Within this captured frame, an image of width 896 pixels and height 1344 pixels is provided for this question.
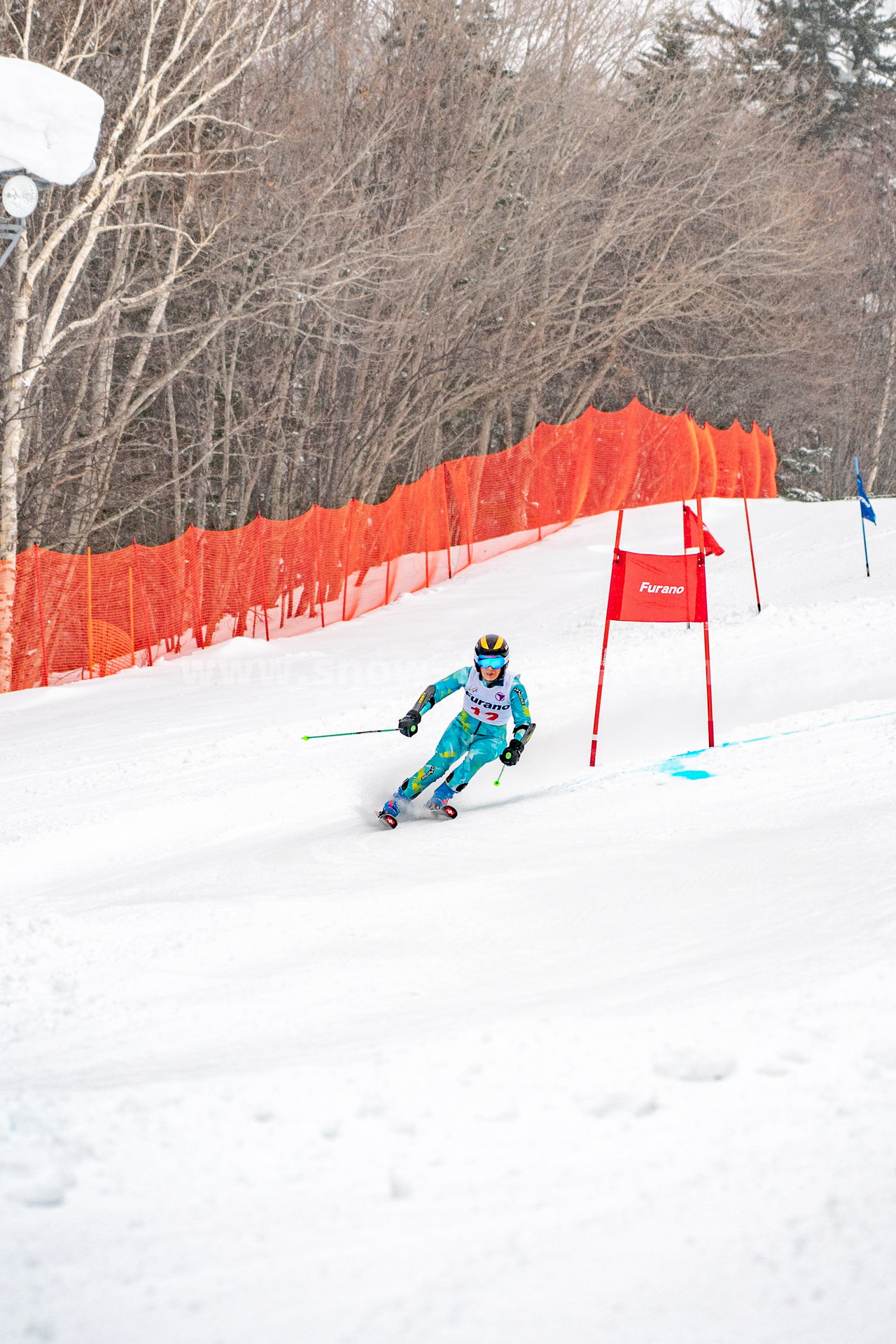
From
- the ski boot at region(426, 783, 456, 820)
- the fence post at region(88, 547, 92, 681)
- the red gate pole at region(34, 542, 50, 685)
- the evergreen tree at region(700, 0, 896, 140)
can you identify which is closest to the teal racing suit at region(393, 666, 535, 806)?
the ski boot at region(426, 783, 456, 820)

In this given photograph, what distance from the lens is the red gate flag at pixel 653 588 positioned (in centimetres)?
993

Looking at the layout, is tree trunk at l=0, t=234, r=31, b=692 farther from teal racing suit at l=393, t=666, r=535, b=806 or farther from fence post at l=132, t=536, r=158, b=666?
teal racing suit at l=393, t=666, r=535, b=806

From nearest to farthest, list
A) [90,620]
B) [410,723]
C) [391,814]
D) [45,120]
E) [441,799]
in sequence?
[391,814] → [441,799] → [410,723] → [45,120] → [90,620]

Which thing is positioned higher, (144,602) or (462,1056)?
(462,1056)

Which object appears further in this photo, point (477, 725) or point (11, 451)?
point (11, 451)

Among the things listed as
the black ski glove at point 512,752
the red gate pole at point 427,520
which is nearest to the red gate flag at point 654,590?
the black ski glove at point 512,752

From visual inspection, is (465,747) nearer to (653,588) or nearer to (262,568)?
(653,588)

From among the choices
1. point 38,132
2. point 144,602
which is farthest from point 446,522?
point 38,132

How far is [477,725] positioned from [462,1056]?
504 cm

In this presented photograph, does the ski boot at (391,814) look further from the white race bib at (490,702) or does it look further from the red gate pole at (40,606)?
the red gate pole at (40,606)

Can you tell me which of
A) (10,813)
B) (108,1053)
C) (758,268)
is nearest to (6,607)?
(10,813)

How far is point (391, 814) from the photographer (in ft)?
28.0

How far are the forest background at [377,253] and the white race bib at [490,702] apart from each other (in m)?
8.55

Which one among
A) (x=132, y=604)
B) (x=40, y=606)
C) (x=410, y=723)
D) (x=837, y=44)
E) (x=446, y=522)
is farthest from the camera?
(x=837, y=44)
